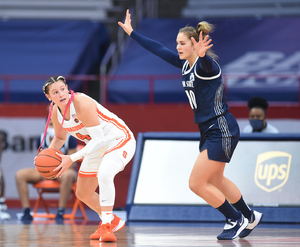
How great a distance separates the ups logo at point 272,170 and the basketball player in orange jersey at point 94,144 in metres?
2.14

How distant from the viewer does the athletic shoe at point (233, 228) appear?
4410mm

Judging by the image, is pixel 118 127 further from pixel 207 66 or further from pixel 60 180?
pixel 60 180

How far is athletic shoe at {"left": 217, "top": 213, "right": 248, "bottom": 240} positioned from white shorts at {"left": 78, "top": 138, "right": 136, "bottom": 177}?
45.5 inches

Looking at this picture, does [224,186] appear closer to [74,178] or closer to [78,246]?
[78,246]

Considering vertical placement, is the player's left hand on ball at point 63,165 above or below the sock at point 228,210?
above

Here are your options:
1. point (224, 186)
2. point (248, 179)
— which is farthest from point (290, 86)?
point (224, 186)

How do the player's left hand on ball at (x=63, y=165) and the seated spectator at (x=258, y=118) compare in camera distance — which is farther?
the seated spectator at (x=258, y=118)

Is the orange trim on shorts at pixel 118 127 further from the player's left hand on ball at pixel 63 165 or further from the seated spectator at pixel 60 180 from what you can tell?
the seated spectator at pixel 60 180

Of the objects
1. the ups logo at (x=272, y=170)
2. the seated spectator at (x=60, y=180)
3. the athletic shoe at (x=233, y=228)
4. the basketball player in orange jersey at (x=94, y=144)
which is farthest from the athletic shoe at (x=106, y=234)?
the seated spectator at (x=60, y=180)

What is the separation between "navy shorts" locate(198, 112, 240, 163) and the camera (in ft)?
14.0

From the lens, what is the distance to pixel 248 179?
6.07 meters

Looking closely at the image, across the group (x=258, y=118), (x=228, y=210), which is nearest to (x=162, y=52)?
(x=228, y=210)

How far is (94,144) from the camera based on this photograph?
4363mm

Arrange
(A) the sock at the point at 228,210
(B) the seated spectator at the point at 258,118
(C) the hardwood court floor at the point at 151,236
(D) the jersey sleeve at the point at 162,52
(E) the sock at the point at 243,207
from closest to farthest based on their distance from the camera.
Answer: (C) the hardwood court floor at the point at 151,236
(A) the sock at the point at 228,210
(E) the sock at the point at 243,207
(D) the jersey sleeve at the point at 162,52
(B) the seated spectator at the point at 258,118
